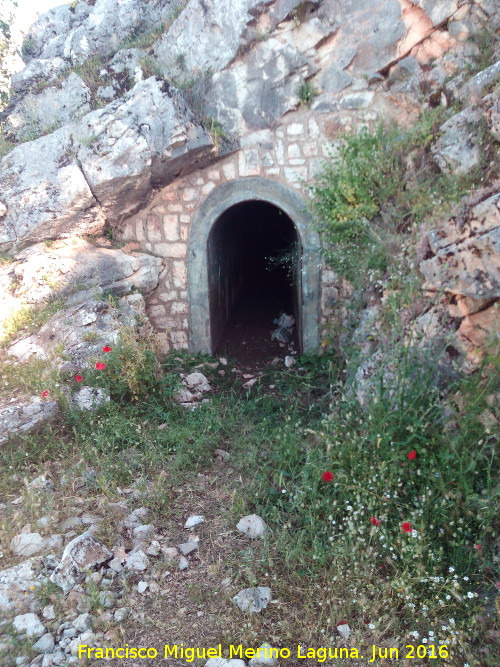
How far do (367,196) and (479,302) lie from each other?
1902 millimetres

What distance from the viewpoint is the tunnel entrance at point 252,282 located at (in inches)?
233

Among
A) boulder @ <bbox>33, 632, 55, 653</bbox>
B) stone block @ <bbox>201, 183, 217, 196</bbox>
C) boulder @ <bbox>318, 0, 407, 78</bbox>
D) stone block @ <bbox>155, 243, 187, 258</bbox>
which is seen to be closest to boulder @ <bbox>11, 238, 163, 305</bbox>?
stone block @ <bbox>155, 243, 187, 258</bbox>

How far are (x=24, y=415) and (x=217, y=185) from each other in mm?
3140

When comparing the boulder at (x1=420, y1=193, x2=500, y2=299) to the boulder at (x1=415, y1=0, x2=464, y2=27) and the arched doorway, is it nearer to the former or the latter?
the arched doorway

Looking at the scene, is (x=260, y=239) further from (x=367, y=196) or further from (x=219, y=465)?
(x=219, y=465)

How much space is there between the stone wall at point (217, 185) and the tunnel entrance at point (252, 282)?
35cm

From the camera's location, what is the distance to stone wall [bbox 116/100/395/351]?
16.5ft

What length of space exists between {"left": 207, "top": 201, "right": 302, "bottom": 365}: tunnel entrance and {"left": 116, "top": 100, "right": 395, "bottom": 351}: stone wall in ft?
1.15

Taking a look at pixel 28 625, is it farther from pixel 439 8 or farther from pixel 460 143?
pixel 439 8

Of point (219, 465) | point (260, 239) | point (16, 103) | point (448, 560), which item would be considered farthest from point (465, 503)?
point (260, 239)

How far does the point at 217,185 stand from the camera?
5.29 metres

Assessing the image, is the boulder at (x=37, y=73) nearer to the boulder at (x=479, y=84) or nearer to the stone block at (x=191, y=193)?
the stone block at (x=191, y=193)

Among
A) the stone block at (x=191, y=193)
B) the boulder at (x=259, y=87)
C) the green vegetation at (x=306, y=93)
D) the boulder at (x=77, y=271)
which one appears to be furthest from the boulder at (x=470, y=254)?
the boulder at (x=77, y=271)

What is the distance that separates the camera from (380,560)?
2.48m
